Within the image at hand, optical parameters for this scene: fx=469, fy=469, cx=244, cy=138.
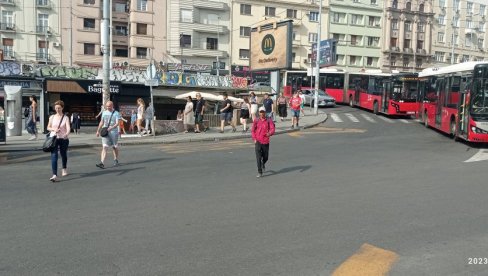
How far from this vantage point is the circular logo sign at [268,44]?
103 ft

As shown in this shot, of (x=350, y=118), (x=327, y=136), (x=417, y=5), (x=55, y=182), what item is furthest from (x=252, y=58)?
(x=417, y=5)

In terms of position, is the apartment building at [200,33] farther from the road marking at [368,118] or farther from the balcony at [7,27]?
the road marking at [368,118]

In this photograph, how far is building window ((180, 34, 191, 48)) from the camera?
5928cm

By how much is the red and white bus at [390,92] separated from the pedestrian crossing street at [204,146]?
1409cm

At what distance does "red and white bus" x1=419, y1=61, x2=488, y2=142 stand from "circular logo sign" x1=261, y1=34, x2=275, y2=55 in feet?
41.7

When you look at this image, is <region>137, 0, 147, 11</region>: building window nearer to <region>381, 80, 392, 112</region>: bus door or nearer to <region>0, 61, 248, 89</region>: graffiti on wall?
<region>0, 61, 248, 89</region>: graffiti on wall

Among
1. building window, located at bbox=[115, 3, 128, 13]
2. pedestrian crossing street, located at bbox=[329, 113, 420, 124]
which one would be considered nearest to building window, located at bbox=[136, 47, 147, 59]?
building window, located at bbox=[115, 3, 128, 13]

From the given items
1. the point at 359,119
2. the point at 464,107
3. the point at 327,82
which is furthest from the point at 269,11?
the point at 464,107

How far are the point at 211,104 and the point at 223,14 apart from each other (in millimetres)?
32741

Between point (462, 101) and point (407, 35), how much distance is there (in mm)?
64150

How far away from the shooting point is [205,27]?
199 feet

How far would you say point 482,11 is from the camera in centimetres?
8194

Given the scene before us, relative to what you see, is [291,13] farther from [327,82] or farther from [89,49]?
[327,82]

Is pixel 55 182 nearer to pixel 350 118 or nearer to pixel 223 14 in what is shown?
pixel 350 118
